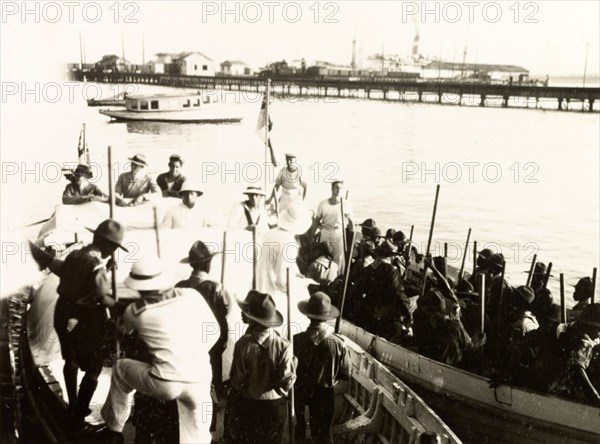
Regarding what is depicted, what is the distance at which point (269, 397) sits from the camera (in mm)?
4520

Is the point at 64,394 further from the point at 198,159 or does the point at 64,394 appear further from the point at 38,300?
the point at 198,159

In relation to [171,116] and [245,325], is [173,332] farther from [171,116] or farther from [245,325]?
[171,116]

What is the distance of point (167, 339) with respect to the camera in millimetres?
3766

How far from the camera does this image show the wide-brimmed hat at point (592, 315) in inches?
→ 212

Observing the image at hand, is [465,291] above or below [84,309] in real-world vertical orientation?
below

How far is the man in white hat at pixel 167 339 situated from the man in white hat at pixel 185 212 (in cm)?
238

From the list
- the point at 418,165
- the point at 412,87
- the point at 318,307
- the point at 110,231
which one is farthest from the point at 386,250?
the point at 412,87

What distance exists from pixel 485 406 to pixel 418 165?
99.4ft

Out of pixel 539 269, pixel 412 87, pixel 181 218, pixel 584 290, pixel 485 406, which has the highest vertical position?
pixel 412 87

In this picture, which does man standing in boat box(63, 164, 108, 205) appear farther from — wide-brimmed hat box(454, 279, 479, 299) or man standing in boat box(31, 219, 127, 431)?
wide-brimmed hat box(454, 279, 479, 299)

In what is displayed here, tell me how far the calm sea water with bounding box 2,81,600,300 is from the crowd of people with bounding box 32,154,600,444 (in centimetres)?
907

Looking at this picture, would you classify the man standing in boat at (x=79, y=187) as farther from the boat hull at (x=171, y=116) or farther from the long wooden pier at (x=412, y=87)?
the long wooden pier at (x=412, y=87)

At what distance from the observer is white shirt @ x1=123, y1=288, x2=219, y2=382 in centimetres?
374

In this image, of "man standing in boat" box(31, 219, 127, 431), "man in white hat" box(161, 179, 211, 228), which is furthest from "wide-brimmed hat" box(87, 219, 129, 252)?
"man in white hat" box(161, 179, 211, 228)
